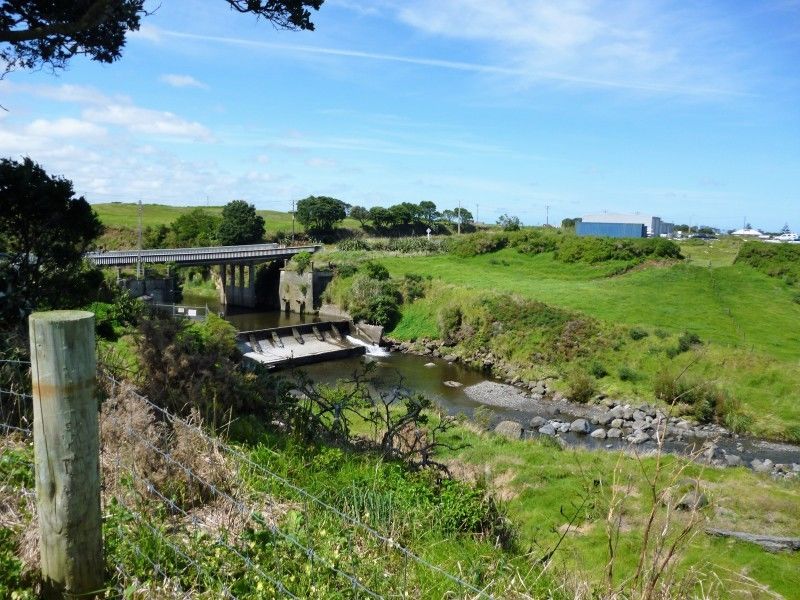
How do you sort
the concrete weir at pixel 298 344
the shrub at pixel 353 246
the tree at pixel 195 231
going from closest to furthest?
the concrete weir at pixel 298 344 < the shrub at pixel 353 246 < the tree at pixel 195 231

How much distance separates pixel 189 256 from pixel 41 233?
1317 inches

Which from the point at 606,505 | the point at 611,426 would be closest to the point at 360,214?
the point at 611,426

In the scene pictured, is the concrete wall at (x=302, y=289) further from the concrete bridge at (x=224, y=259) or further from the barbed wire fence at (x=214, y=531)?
the barbed wire fence at (x=214, y=531)

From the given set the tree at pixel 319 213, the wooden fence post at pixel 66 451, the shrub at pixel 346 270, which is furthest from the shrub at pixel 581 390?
the tree at pixel 319 213

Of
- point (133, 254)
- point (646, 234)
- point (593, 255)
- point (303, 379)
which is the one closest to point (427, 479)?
point (303, 379)

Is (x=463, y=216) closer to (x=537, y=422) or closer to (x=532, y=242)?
(x=532, y=242)

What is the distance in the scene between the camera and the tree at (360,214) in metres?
77.2

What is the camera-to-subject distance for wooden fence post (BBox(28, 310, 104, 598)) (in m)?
2.80

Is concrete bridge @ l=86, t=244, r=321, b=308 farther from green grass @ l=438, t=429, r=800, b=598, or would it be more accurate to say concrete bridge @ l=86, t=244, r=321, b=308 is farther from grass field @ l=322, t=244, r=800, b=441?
green grass @ l=438, t=429, r=800, b=598

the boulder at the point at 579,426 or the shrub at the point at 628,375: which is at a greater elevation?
the shrub at the point at 628,375

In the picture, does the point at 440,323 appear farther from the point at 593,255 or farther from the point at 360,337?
the point at 593,255

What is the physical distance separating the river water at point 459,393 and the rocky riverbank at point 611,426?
4cm

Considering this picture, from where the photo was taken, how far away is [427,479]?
7617 millimetres

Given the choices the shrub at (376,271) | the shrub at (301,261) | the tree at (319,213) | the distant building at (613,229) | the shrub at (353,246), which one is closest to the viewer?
the shrub at (376,271)
